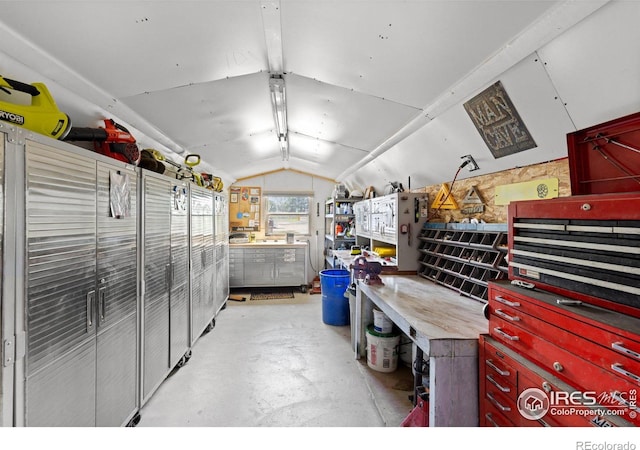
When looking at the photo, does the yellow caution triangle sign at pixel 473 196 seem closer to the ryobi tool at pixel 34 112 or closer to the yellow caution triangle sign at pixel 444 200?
the yellow caution triangle sign at pixel 444 200

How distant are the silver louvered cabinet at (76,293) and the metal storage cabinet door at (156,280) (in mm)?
193

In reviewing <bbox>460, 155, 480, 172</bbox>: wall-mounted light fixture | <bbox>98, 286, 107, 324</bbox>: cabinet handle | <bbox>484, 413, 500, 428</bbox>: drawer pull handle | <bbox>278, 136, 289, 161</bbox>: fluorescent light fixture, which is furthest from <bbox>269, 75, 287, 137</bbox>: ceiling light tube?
<bbox>484, 413, 500, 428</bbox>: drawer pull handle

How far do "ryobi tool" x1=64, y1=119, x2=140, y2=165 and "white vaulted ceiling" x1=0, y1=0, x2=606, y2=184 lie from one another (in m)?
0.22

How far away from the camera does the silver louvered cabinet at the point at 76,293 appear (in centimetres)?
126

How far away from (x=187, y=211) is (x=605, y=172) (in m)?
3.27

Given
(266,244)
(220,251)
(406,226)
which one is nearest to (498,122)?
(406,226)

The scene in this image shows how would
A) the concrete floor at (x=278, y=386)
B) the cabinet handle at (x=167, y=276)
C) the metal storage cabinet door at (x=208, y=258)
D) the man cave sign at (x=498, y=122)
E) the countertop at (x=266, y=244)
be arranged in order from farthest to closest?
1. the countertop at (x=266, y=244)
2. the metal storage cabinet door at (x=208, y=258)
3. the cabinet handle at (x=167, y=276)
4. the concrete floor at (x=278, y=386)
5. the man cave sign at (x=498, y=122)

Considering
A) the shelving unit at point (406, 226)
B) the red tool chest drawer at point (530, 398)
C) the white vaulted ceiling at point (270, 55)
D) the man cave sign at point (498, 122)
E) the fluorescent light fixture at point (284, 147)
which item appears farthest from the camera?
the fluorescent light fixture at point (284, 147)

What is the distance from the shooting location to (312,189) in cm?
632

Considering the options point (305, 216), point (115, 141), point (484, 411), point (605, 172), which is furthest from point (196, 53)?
point (305, 216)

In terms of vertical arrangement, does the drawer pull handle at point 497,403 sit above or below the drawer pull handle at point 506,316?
below

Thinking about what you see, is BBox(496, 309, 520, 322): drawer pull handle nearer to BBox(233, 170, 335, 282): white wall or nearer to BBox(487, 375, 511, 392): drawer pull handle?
BBox(487, 375, 511, 392): drawer pull handle

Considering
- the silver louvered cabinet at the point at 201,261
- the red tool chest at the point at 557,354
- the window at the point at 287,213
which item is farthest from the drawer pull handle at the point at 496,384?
the window at the point at 287,213

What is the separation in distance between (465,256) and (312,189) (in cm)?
426
